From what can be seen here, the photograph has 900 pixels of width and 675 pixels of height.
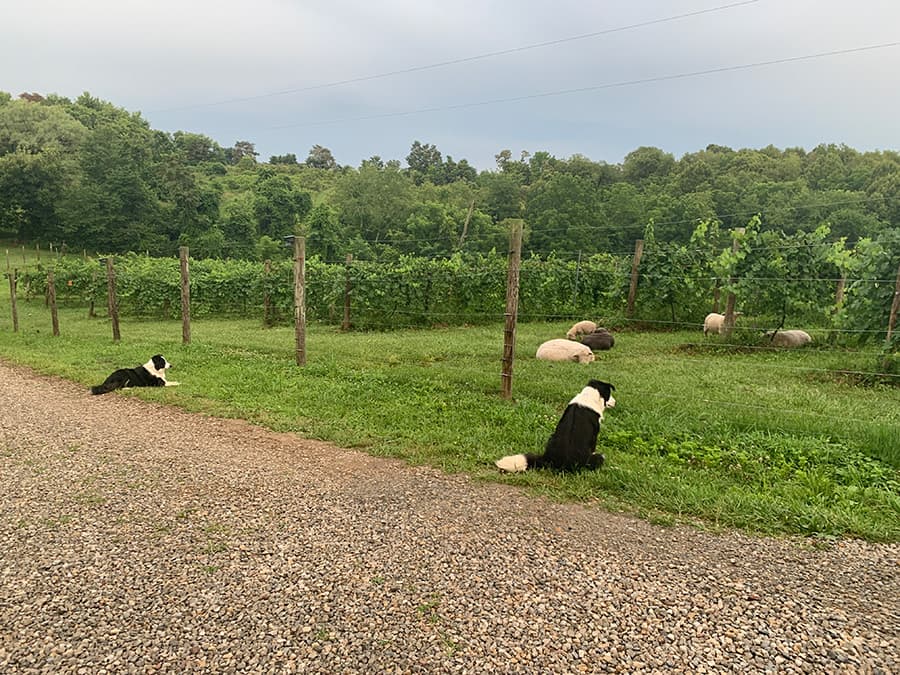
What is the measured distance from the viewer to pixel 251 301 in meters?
22.0

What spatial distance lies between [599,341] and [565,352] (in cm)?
165

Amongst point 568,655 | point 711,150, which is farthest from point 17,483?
point 711,150

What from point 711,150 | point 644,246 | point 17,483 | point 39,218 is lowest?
point 17,483

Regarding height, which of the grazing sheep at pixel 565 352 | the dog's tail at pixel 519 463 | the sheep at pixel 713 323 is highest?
the sheep at pixel 713 323

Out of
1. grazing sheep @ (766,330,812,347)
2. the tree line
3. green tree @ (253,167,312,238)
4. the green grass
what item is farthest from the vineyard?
green tree @ (253,167,312,238)

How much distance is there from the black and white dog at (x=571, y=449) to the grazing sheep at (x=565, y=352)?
527 centimetres

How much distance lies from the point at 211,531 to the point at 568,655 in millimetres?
2672

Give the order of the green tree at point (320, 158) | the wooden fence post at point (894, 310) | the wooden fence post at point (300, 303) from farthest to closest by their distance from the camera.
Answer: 1. the green tree at point (320, 158)
2. the wooden fence post at point (300, 303)
3. the wooden fence post at point (894, 310)

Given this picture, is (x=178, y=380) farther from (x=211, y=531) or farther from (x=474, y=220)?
(x=474, y=220)

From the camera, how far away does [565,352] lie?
10.3 metres

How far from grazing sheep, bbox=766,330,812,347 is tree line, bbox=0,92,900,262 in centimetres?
1987

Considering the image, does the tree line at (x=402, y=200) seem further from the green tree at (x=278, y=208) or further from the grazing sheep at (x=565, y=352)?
the grazing sheep at (x=565, y=352)

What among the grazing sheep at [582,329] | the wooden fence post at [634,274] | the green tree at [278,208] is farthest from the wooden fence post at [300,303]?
the green tree at [278,208]

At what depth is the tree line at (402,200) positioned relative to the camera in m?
33.1
